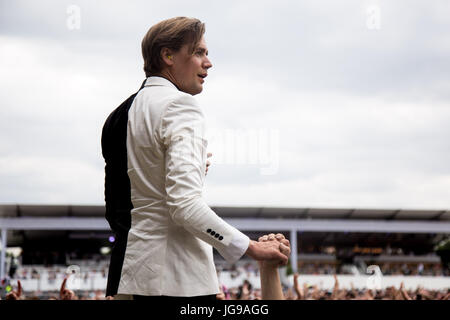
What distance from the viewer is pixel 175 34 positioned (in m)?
1.72

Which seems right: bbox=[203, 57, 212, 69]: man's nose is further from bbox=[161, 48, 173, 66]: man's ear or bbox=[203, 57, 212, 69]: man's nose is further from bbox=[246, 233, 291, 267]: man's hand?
bbox=[246, 233, 291, 267]: man's hand

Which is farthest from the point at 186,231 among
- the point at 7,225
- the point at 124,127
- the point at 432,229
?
the point at 432,229

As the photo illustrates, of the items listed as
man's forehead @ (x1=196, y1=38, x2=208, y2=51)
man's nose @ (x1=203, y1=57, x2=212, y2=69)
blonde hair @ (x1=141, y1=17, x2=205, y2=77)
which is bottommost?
man's nose @ (x1=203, y1=57, x2=212, y2=69)

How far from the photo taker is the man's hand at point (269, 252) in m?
1.53

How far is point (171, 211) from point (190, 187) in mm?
86

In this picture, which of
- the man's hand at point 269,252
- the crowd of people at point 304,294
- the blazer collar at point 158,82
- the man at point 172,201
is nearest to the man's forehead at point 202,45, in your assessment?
the man at point 172,201

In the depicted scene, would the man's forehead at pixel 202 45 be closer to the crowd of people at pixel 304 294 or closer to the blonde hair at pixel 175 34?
the blonde hair at pixel 175 34

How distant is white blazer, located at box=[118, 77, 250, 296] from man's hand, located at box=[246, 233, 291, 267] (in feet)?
0.12

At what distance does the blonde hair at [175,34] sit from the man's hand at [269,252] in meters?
0.61

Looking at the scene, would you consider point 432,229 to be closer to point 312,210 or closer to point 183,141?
point 312,210

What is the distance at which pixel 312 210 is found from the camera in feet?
136

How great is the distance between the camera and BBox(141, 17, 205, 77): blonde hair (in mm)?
1722

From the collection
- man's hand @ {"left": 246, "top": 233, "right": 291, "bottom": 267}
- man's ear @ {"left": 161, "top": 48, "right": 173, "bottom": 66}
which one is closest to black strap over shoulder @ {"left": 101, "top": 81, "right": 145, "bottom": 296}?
man's ear @ {"left": 161, "top": 48, "right": 173, "bottom": 66}

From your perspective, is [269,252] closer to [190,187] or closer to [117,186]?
[190,187]
